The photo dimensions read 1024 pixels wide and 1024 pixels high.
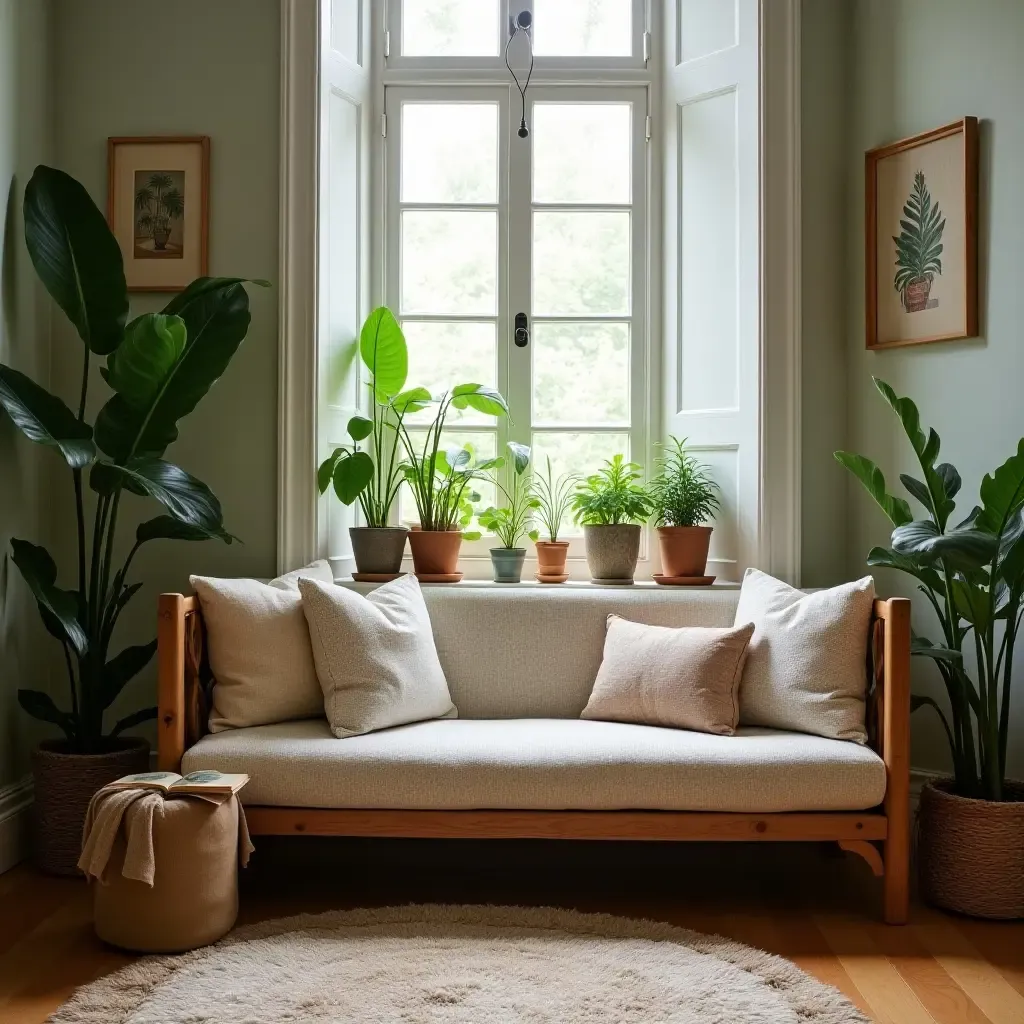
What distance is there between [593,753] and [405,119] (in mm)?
2483

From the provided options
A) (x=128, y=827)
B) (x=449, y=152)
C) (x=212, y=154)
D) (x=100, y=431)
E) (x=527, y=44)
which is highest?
(x=527, y=44)

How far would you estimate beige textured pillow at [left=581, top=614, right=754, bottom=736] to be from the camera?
302cm

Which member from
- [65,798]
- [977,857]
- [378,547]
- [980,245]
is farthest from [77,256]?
[977,857]

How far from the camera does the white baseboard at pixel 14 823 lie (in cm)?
321

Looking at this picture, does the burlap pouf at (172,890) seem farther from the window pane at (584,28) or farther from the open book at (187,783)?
the window pane at (584,28)

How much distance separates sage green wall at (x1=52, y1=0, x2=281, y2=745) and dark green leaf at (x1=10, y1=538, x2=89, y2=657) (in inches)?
21.1

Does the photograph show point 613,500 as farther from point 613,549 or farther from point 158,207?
point 158,207

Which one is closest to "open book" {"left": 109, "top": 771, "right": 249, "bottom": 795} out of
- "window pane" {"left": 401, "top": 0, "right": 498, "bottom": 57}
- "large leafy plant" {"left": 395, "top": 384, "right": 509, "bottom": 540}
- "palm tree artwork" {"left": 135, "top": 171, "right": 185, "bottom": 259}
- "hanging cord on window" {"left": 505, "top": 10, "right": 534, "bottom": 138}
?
"large leafy plant" {"left": 395, "top": 384, "right": 509, "bottom": 540}

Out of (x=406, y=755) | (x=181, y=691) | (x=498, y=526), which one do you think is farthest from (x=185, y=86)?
(x=406, y=755)

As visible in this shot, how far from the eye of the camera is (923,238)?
3469 millimetres

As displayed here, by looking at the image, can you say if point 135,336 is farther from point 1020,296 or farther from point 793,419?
point 1020,296

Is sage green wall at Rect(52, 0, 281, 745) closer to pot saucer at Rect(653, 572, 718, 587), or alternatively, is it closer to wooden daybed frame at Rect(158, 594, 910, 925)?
wooden daybed frame at Rect(158, 594, 910, 925)

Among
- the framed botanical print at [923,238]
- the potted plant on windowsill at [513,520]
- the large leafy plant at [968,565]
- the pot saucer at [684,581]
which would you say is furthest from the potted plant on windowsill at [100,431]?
the framed botanical print at [923,238]

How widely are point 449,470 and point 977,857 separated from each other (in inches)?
76.1
